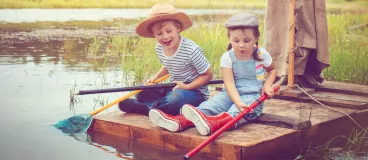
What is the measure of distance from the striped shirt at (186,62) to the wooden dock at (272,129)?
39cm

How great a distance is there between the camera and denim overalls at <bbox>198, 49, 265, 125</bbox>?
4223mm

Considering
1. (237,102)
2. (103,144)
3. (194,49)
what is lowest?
(103,144)

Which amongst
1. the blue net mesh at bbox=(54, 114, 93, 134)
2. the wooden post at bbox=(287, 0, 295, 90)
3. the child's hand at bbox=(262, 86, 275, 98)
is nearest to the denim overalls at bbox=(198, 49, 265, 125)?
the child's hand at bbox=(262, 86, 275, 98)

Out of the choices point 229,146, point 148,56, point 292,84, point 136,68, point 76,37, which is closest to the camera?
point 229,146

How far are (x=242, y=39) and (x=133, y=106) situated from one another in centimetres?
101

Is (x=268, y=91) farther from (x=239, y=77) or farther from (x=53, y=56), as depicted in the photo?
(x=53, y=56)

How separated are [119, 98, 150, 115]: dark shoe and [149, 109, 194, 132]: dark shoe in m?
0.44

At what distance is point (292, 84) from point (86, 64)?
11.2 ft

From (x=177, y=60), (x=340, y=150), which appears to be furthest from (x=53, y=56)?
(x=340, y=150)

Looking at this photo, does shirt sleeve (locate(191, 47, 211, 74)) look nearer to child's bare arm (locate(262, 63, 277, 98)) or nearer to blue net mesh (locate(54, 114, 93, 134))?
child's bare arm (locate(262, 63, 277, 98))

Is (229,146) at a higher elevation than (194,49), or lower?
lower

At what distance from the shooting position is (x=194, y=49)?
4.40 metres

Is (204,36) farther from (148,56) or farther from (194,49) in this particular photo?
(194,49)

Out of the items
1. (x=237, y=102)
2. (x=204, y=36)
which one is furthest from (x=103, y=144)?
(x=204, y=36)
